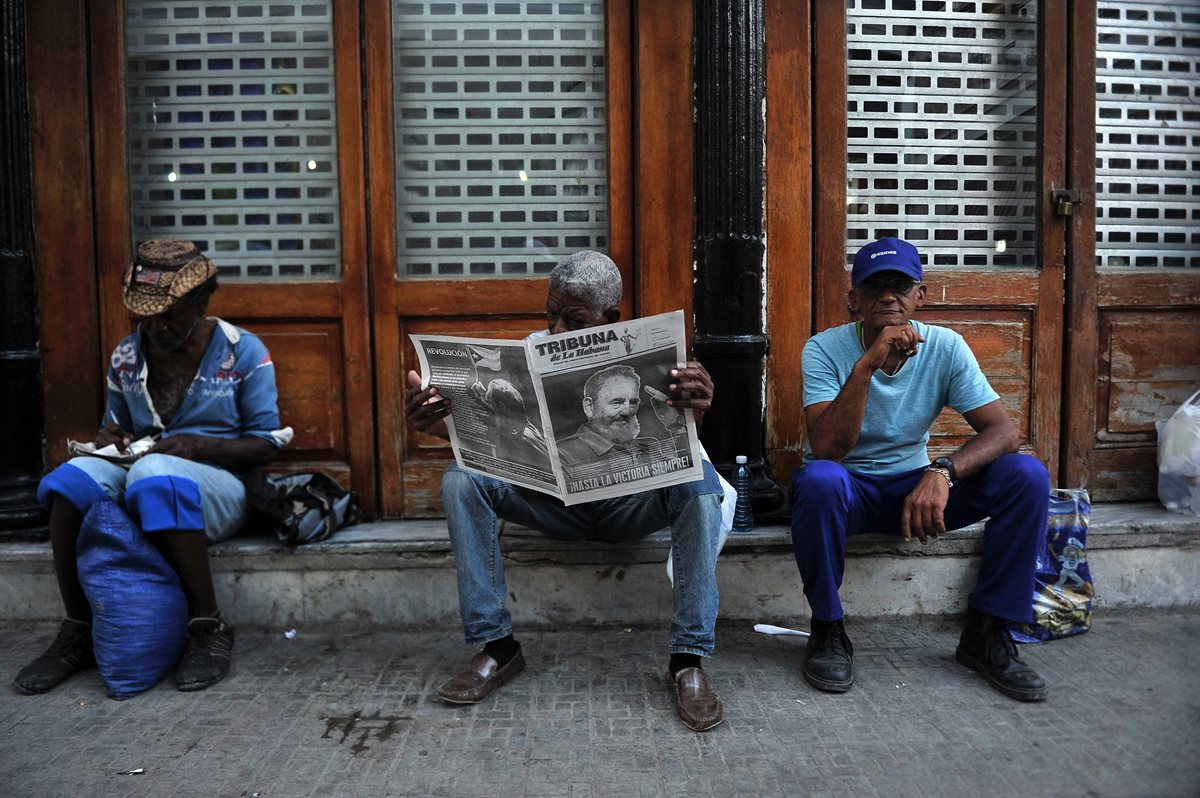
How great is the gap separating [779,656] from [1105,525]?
58.0 inches

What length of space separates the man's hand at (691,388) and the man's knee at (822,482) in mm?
555

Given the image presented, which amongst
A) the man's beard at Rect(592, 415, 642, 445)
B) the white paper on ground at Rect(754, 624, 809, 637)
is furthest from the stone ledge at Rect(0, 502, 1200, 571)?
the man's beard at Rect(592, 415, 642, 445)

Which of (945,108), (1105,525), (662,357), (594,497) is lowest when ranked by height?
(1105,525)

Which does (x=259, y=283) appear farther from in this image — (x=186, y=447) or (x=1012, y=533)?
(x=1012, y=533)

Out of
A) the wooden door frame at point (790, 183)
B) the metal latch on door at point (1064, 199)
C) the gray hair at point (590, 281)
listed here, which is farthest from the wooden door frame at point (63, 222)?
the metal latch on door at point (1064, 199)

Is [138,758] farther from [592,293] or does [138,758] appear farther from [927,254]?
[927,254]

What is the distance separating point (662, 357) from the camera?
2400mm

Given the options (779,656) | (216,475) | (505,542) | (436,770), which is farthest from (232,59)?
(779,656)

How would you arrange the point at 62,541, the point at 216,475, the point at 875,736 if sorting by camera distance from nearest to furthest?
the point at 875,736
the point at 62,541
the point at 216,475

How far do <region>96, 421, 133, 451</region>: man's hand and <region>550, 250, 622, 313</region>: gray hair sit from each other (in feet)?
5.58

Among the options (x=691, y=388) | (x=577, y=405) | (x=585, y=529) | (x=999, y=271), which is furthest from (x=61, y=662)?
(x=999, y=271)

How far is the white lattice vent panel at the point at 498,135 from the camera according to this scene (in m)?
3.61

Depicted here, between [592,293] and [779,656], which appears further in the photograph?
[779,656]

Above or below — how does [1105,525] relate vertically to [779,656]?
above
